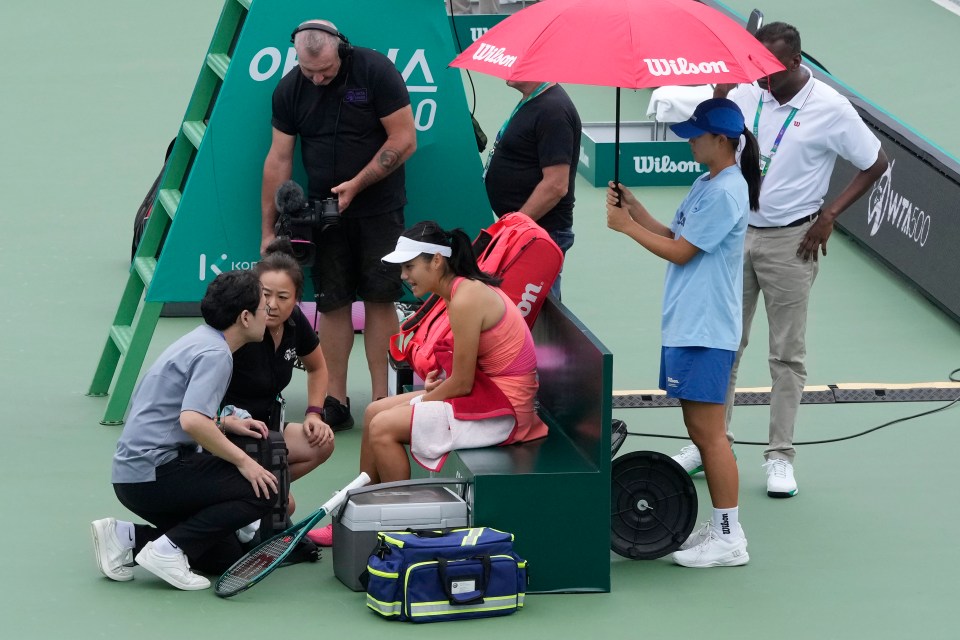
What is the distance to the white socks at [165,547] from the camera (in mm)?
6055

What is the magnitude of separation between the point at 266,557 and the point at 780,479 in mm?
2576

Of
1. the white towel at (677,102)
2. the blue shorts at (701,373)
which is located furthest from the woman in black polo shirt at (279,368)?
the white towel at (677,102)

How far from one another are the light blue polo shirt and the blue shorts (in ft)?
0.15

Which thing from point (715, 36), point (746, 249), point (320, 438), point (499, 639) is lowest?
point (499, 639)

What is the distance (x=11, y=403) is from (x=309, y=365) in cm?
227

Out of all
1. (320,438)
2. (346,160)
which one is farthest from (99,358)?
(320,438)

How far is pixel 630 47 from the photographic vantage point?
20.5ft

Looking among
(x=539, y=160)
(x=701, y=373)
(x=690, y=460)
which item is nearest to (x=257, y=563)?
(x=701, y=373)

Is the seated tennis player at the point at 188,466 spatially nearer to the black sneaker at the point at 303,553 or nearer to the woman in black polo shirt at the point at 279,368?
the black sneaker at the point at 303,553

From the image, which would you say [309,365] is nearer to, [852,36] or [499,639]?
[499,639]

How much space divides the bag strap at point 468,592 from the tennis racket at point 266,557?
0.60m

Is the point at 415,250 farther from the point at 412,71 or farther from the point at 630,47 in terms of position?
the point at 412,71

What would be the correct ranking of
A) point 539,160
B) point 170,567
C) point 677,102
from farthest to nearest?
point 677,102
point 539,160
point 170,567

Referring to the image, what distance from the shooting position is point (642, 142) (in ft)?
44.9
